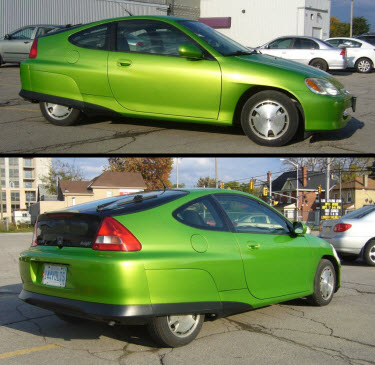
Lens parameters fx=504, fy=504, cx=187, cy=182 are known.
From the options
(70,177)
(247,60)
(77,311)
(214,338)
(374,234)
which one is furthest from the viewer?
(70,177)

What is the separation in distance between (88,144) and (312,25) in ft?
111

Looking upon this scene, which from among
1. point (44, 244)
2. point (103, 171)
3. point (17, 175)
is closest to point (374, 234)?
point (44, 244)

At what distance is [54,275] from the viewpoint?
445cm

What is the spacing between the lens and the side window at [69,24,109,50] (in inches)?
295

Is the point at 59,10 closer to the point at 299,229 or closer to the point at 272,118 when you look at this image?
the point at 272,118

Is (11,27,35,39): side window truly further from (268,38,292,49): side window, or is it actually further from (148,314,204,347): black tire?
(148,314,204,347): black tire

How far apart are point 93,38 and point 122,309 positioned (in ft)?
16.0

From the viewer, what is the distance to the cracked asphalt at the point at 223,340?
13.5 feet

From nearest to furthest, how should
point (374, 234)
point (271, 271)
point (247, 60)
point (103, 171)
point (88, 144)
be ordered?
point (271, 271) → point (247, 60) → point (88, 144) → point (374, 234) → point (103, 171)

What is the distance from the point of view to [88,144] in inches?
293

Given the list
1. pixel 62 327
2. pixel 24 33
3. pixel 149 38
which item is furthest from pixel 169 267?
pixel 24 33

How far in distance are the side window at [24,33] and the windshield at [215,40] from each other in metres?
14.9

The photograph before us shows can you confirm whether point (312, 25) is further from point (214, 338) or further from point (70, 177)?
point (70, 177)

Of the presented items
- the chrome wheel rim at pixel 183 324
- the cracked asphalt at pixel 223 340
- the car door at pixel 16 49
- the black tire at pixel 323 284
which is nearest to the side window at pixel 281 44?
the car door at pixel 16 49
